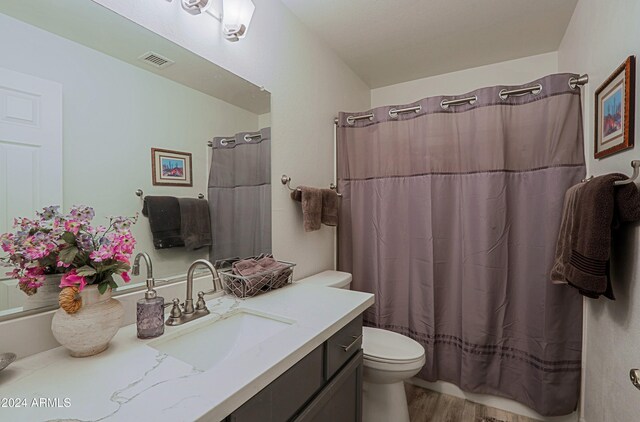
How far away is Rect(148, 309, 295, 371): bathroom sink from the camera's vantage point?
93 centimetres

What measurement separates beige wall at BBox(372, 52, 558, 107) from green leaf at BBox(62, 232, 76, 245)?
2539mm

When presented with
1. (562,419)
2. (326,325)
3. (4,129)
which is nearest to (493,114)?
(326,325)

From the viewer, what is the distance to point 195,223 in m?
1.26

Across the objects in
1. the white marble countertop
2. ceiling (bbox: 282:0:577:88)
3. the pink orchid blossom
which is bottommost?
the white marble countertop

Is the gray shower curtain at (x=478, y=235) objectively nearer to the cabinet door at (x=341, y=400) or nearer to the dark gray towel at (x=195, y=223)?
the cabinet door at (x=341, y=400)

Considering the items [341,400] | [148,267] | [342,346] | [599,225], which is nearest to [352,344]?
[342,346]

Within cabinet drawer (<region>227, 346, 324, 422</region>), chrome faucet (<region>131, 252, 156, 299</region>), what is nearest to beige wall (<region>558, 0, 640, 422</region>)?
cabinet drawer (<region>227, 346, 324, 422</region>)

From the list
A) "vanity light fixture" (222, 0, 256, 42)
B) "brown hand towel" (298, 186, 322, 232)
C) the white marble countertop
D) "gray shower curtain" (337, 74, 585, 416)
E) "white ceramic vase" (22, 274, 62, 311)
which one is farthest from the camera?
"brown hand towel" (298, 186, 322, 232)

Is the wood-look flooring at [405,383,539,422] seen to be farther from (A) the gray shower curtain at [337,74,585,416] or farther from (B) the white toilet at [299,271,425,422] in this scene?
(B) the white toilet at [299,271,425,422]

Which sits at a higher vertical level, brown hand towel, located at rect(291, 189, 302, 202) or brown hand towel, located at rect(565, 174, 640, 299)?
brown hand towel, located at rect(291, 189, 302, 202)

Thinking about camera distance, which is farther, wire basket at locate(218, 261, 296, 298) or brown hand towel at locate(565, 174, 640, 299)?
wire basket at locate(218, 261, 296, 298)

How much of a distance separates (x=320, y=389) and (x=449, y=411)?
133cm

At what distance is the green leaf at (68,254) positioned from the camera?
748 mm

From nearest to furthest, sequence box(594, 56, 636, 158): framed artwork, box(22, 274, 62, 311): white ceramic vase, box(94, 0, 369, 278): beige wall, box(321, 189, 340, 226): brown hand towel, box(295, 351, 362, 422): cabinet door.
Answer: box(22, 274, 62, 311): white ceramic vase < box(295, 351, 362, 422): cabinet door < box(594, 56, 636, 158): framed artwork < box(94, 0, 369, 278): beige wall < box(321, 189, 340, 226): brown hand towel
